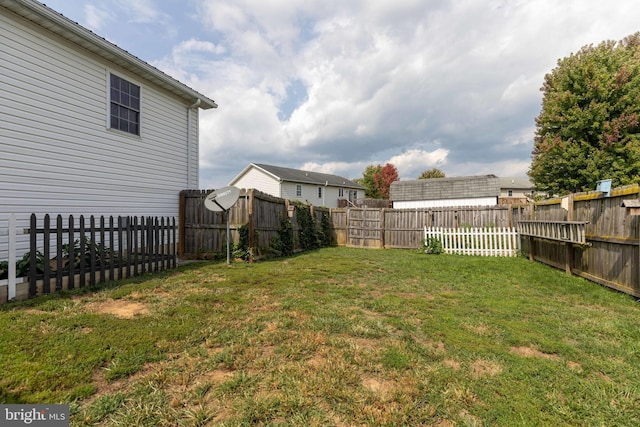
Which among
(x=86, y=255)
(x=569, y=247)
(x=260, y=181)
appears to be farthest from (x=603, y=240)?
(x=260, y=181)

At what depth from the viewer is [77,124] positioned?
657 cm

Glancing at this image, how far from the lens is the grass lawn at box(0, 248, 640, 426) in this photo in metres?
1.96

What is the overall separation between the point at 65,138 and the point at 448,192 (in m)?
27.1

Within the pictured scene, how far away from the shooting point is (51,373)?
7.51 ft

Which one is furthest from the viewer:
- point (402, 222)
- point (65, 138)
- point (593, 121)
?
point (593, 121)

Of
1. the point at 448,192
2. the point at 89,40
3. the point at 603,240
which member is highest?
the point at 89,40

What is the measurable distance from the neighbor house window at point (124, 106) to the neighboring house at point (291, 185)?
16736 millimetres

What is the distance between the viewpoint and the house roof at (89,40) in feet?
17.9

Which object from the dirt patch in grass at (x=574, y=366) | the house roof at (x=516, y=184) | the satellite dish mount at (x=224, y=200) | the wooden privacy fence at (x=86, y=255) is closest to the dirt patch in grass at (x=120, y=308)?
the wooden privacy fence at (x=86, y=255)

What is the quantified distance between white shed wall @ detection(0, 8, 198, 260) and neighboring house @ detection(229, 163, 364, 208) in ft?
54.5

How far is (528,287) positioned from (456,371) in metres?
4.24

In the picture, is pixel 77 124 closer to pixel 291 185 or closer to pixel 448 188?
pixel 291 185

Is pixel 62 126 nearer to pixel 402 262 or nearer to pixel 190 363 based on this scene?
pixel 190 363

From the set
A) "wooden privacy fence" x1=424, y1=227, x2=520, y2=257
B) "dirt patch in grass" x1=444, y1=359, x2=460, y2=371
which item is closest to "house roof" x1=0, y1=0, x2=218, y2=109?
"dirt patch in grass" x1=444, y1=359, x2=460, y2=371
